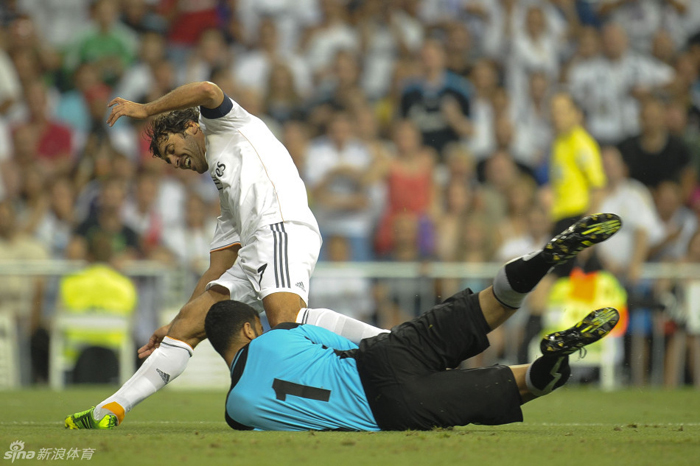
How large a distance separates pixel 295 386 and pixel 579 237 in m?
1.77

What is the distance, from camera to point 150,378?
621 cm

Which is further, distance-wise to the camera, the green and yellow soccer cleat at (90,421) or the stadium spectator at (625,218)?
the stadium spectator at (625,218)

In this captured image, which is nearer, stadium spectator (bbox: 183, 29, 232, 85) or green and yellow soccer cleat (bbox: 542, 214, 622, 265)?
green and yellow soccer cleat (bbox: 542, 214, 622, 265)

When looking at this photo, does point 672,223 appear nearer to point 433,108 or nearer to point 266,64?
point 433,108

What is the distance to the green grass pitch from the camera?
4453 mm

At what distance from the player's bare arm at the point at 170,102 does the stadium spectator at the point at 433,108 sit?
7.33 metres

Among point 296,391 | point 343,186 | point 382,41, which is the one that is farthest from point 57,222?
point 296,391

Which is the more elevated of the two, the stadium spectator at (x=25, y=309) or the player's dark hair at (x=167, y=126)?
the player's dark hair at (x=167, y=126)

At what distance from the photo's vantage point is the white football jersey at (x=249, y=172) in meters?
6.45

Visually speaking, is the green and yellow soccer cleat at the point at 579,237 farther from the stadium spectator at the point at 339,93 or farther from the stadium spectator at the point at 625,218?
the stadium spectator at the point at 339,93

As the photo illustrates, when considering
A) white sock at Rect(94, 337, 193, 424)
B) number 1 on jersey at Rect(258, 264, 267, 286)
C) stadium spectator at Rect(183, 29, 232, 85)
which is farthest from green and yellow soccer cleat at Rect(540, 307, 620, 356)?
stadium spectator at Rect(183, 29, 232, 85)

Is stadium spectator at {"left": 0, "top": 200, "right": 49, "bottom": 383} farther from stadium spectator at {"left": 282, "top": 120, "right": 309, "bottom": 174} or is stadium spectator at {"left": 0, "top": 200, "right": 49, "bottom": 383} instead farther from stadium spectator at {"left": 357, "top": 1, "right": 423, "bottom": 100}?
stadium spectator at {"left": 357, "top": 1, "right": 423, "bottom": 100}

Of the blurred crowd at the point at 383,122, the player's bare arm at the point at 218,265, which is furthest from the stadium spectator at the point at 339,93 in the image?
the player's bare arm at the point at 218,265

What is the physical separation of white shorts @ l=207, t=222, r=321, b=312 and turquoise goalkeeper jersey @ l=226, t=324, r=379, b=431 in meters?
0.73
